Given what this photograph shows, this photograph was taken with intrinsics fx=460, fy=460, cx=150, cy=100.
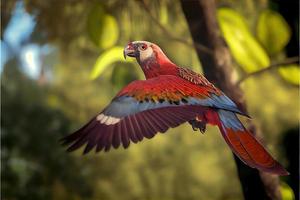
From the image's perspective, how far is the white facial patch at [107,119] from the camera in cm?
141

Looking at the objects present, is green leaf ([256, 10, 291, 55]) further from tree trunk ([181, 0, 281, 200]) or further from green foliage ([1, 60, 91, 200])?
green foliage ([1, 60, 91, 200])

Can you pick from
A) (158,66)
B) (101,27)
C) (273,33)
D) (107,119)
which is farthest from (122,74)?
(273,33)

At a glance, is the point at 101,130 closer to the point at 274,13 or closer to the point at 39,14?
the point at 274,13

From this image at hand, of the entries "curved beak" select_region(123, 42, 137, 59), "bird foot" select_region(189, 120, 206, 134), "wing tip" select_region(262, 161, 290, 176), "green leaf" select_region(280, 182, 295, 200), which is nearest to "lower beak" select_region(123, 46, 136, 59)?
"curved beak" select_region(123, 42, 137, 59)

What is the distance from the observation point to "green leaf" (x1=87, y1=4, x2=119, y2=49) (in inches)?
68.5

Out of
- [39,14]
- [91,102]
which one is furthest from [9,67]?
[39,14]

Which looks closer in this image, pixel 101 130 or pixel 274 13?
pixel 101 130

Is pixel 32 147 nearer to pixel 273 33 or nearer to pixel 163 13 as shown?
pixel 163 13

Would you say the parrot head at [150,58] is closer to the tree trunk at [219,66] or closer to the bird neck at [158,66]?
the bird neck at [158,66]

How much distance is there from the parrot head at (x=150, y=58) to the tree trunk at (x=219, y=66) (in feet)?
0.47

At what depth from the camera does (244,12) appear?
1.93 metres

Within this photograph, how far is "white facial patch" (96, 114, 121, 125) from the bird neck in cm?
20

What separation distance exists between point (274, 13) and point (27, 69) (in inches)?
66.5

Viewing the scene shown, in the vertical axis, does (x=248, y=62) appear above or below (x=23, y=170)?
above
